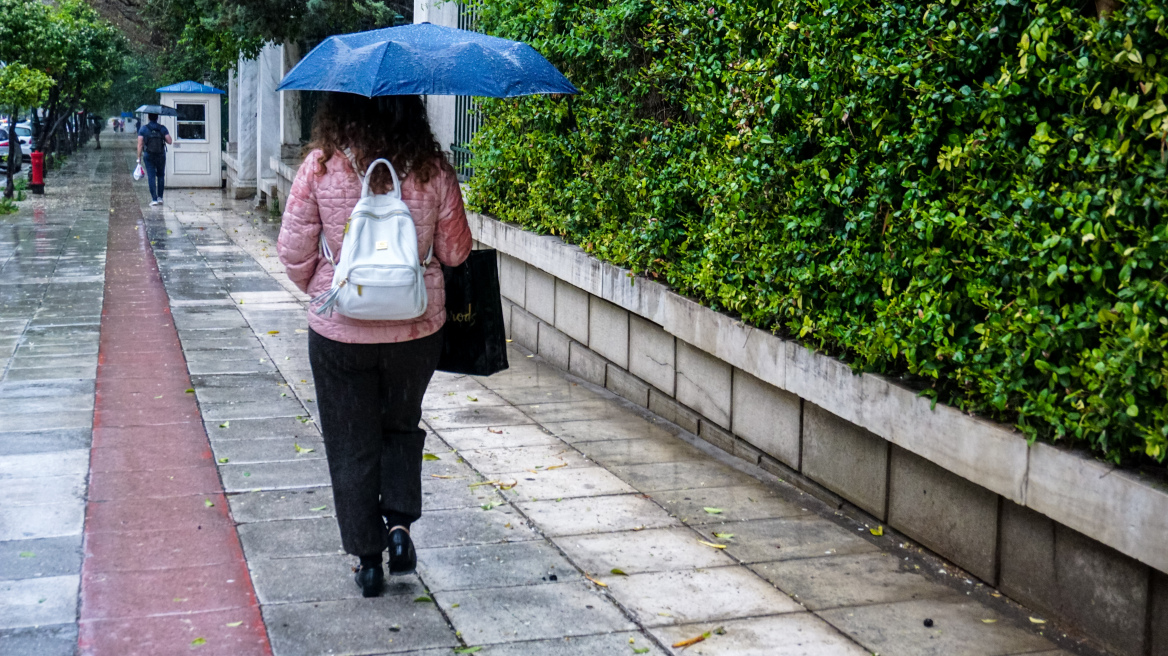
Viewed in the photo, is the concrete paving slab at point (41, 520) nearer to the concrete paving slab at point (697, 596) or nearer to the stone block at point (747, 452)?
the concrete paving slab at point (697, 596)

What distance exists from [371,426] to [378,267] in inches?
25.3

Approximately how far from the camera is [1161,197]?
339 centimetres

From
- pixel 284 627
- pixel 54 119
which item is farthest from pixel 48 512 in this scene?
pixel 54 119

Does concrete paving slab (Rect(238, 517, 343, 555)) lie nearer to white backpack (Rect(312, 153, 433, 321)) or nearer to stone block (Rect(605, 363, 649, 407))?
white backpack (Rect(312, 153, 433, 321))

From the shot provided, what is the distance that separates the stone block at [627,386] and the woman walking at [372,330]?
121 inches

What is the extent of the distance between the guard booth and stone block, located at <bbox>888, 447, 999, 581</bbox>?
85.8 feet

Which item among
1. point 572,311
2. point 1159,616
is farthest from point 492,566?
point 572,311

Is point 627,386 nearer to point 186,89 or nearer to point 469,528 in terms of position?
point 469,528

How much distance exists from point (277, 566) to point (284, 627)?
59 cm

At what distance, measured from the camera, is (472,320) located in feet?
15.1

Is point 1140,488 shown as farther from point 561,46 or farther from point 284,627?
point 561,46

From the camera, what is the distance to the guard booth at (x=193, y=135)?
28.3 metres

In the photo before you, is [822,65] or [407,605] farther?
[822,65]

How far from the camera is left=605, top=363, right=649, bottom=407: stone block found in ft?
24.1
